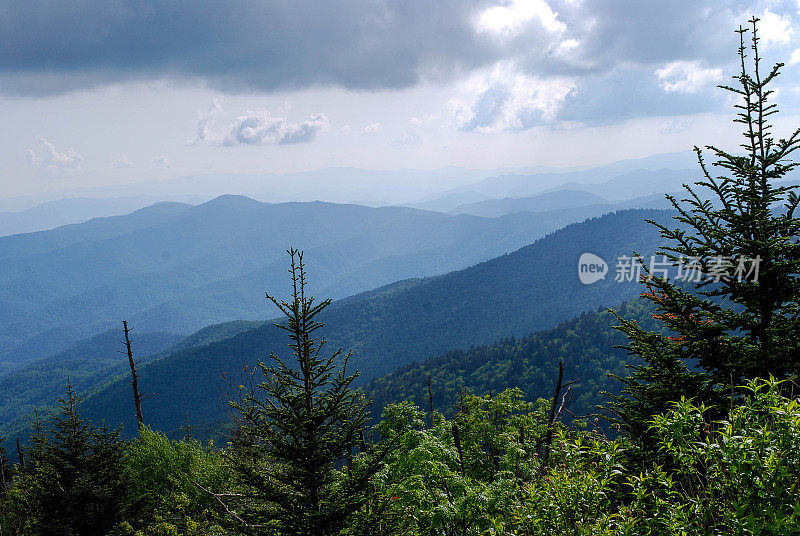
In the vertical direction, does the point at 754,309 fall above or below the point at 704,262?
below

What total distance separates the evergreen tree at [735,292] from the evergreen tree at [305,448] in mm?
6599

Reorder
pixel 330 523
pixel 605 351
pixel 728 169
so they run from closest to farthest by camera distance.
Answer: pixel 330 523
pixel 728 169
pixel 605 351

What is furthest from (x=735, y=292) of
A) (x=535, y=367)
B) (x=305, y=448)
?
(x=535, y=367)

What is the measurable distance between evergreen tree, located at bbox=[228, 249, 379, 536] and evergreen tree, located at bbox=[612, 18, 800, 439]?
6599mm

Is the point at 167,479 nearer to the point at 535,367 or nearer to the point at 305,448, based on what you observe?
the point at 305,448

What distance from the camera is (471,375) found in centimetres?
15338

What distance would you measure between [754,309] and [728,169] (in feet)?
11.9

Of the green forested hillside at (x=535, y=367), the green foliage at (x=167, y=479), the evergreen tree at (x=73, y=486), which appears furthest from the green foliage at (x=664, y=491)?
the green forested hillside at (x=535, y=367)

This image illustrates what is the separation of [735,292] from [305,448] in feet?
35.9

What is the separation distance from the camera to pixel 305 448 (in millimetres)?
9719

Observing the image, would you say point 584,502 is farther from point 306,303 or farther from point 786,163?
point 786,163

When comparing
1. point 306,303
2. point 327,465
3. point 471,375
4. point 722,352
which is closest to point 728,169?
point 722,352

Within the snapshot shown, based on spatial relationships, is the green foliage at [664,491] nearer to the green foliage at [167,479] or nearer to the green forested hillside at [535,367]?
the green foliage at [167,479]

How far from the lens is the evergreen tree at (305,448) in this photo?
961cm
